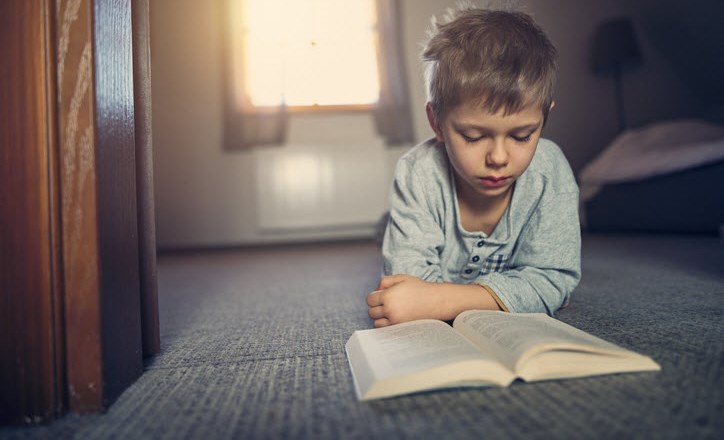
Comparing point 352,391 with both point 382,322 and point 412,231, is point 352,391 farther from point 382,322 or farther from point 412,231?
point 412,231

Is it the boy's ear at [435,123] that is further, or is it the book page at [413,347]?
the boy's ear at [435,123]

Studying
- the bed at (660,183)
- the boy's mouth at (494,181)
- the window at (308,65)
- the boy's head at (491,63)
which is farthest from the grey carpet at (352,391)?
the window at (308,65)

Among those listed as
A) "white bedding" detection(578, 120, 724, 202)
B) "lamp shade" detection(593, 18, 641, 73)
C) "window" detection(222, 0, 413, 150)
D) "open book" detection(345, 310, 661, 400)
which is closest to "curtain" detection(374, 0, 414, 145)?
"window" detection(222, 0, 413, 150)

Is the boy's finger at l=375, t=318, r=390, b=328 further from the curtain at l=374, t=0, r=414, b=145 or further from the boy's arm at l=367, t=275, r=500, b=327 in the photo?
the curtain at l=374, t=0, r=414, b=145

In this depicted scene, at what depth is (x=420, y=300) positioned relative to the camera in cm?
64

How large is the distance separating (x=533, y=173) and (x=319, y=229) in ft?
6.87

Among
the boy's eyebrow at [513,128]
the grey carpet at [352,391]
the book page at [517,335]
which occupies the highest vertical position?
the boy's eyebrow at [513,128]

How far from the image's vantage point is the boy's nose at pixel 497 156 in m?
0.66

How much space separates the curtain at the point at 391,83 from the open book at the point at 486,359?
7.70 feet

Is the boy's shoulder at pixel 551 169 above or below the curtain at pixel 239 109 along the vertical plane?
below

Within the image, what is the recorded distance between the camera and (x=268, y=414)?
415 millimetres

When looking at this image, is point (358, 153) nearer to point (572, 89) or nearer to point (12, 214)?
point (572, 89)

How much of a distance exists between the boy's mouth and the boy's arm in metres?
0.15

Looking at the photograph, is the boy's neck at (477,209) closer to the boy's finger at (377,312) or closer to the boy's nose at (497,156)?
the boy's nose at (497,156)
